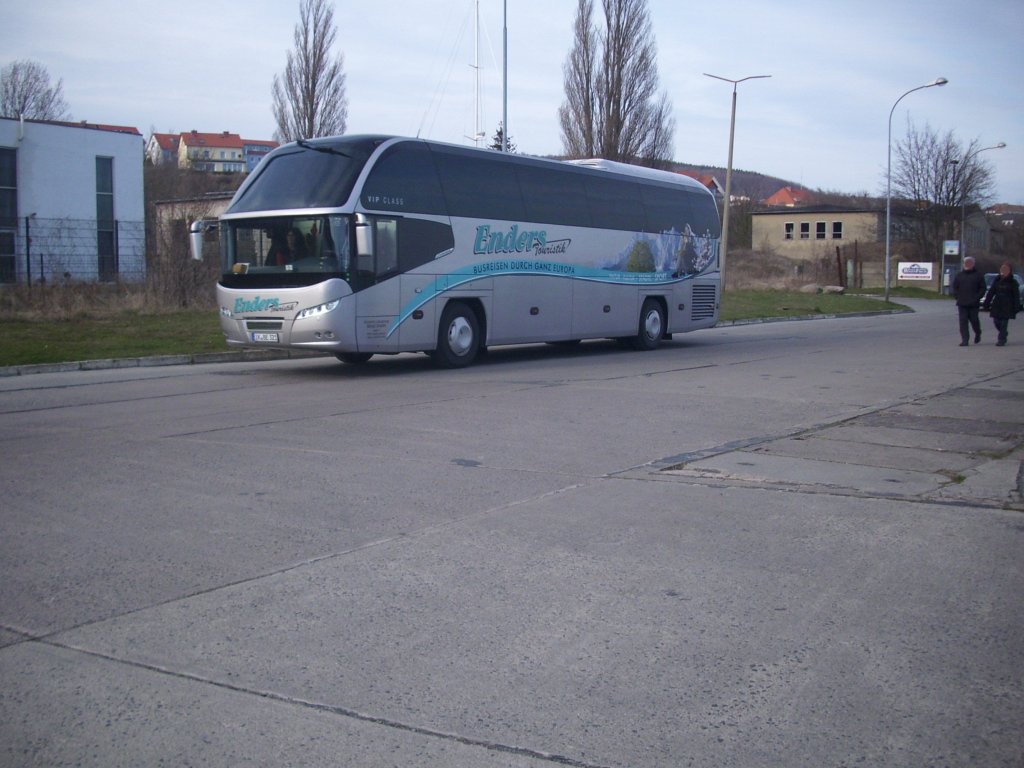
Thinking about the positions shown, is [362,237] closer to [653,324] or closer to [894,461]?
[894,461]

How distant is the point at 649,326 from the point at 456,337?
22.4 ft

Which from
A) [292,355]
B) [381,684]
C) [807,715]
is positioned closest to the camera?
[807,715]

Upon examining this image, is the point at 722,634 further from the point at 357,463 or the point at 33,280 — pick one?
the point at 33,280

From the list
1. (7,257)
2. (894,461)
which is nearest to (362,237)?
(894,461)

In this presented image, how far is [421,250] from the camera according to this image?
16.7 metres

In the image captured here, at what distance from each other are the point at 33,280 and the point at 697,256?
17.3 metres

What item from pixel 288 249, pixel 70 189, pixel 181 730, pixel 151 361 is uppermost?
pixel 70 189

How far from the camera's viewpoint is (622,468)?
8.48 metres

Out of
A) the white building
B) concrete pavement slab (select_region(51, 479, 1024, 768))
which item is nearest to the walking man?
concrete pavement slab (select_region(51, 479, 1024, 768))

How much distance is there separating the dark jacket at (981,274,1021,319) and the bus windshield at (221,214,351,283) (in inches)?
580

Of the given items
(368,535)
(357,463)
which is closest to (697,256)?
(357,463)

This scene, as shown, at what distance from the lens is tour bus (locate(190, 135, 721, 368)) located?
15.6 m

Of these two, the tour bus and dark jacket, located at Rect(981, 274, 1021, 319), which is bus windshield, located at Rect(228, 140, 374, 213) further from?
dark jacket, located at Rect(981, 274, 1021, 319)

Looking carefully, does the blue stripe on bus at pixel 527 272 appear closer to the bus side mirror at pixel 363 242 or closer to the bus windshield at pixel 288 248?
the bus side mirror at pixel 363 242
